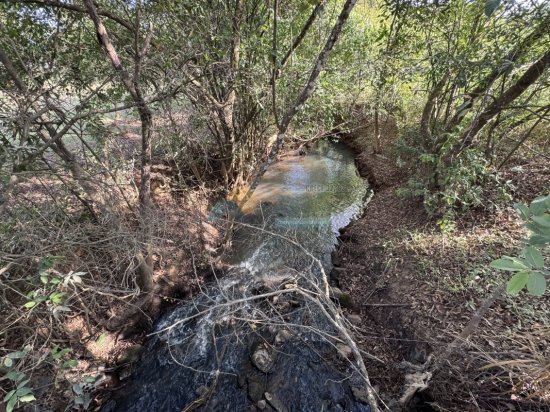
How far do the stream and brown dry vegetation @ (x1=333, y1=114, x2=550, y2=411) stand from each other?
0.59 meters

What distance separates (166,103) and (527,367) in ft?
18.6

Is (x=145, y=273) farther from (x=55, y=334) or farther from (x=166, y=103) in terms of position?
(x=166, y=103)

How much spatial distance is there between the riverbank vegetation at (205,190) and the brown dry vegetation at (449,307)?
2 cm

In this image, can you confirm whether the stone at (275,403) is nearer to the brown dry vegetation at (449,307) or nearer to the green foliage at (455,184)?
the brown dry vegetation at (449,307)

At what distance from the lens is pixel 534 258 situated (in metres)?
1.18

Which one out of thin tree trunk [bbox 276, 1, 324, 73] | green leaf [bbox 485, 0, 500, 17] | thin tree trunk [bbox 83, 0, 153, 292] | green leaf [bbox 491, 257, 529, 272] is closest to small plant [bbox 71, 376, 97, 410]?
thin tree trunk [bbox 83, 0, 153, 292]

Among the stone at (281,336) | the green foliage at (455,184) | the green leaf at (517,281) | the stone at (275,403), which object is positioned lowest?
the stone at (275,403)

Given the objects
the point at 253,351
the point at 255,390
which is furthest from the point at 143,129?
the point at 255,390

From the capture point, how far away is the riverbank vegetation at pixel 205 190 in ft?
9.30

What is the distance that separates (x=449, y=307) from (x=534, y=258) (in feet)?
9.90

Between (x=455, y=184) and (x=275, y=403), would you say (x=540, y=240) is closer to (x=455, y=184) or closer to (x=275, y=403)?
(x=275, y=403)

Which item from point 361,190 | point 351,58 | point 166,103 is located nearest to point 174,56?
point 166,103

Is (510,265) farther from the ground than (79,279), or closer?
farther from the ground

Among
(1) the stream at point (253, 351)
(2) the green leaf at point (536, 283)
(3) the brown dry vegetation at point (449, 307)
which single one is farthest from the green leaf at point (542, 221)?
(3) the brown dry vegetation at point (449, 307)
